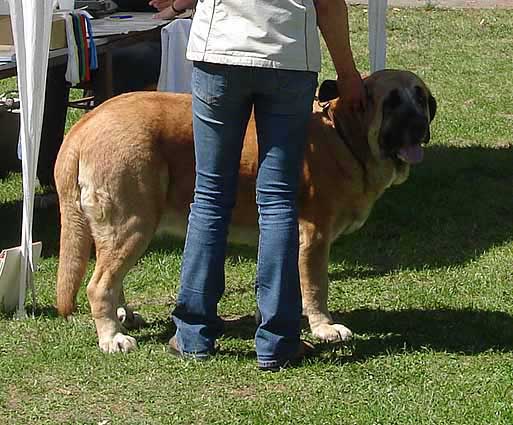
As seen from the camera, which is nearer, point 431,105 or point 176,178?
point 176,178

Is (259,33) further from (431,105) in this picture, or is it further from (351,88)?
(431,105)

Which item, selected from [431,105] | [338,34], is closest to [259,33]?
[338,34]

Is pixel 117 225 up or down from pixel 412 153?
down

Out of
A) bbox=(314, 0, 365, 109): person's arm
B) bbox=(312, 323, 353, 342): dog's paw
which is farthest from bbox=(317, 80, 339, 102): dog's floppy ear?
bbox=(312, 323, 353, 342): dog's paw

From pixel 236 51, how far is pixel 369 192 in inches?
48.1

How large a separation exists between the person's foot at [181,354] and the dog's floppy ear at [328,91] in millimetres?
1311

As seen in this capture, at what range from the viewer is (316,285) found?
500cm

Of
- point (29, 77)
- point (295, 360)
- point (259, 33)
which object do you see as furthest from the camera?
point (29, 77)

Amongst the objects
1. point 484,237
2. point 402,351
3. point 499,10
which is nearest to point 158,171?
point 402,351

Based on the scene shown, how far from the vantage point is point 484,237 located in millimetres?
6797

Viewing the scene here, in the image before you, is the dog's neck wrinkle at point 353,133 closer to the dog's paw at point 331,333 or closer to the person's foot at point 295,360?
the dog's paw at point 331,333

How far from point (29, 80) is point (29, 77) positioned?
0.05 ft

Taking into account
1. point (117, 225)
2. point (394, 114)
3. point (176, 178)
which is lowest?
point (117, 225)

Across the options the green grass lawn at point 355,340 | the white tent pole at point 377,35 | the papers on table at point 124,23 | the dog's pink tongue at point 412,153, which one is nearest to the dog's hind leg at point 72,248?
the green grass lawn at point 355,340
